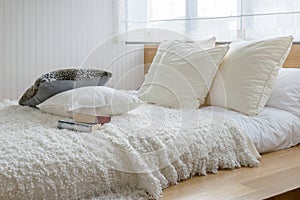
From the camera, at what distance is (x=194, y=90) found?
220 centimetres

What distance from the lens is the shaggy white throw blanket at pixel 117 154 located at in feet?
4.21

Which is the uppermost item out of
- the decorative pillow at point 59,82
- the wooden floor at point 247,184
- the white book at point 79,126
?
the decorative pillow at point 59,82

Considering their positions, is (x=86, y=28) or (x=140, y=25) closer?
(x=86, y=28)

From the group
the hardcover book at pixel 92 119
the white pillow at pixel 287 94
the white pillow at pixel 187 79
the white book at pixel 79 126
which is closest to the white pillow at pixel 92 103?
the hardcover book at pixel 92 119

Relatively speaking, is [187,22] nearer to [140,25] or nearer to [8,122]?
[140,25]

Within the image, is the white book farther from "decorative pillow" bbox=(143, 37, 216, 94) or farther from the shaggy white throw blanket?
"decorative pillow" bbox=(143, 37, 216, 94)

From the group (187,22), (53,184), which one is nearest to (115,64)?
(187,22)

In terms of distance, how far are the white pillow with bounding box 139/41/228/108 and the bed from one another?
0.20 metres

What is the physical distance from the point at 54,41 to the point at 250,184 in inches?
87.8

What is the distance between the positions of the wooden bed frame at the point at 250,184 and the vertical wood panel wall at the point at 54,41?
1.27m

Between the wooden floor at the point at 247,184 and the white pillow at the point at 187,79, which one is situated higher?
the white pillow at the point at 187,79

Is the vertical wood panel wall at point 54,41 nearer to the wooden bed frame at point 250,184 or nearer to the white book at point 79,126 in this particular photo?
the white book at point 79,126

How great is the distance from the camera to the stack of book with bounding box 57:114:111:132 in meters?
1.60

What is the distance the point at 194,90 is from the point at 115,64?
1.22m
